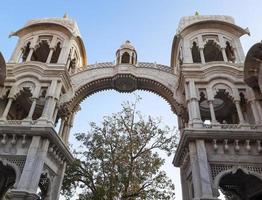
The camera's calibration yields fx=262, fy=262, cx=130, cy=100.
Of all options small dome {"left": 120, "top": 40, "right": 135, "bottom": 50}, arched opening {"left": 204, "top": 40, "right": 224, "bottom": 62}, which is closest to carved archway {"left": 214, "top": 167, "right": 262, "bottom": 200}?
arched opening {"left": 204, "top": 40, "right": 224, "bottom": 62}

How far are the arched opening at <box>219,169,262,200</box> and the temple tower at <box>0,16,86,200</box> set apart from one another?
9789 mm

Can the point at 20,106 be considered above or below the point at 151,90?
below

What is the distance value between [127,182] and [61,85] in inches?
311

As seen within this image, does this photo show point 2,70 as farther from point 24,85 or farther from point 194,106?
point 194,106

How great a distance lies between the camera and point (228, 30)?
2000 centimetres

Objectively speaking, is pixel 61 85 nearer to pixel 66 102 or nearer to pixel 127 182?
pixel 66 102

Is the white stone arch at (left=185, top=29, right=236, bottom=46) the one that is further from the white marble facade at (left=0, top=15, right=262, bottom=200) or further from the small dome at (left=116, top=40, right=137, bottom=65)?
the small dome at (left=116, top=40, right=137, bottom=65)

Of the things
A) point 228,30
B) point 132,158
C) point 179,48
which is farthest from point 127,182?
point 228,30

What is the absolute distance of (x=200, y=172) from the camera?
1252cm

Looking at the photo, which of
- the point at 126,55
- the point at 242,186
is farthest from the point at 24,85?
the point at 242,186

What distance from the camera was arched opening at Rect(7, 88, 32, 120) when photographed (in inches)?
728

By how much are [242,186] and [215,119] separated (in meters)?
4.42

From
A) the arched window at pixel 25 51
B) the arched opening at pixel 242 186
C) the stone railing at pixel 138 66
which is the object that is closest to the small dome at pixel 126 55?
the stone railing at pixel 138 66

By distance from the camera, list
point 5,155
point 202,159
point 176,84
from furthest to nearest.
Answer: point 176,84 < point 5,155 < point 202,159
